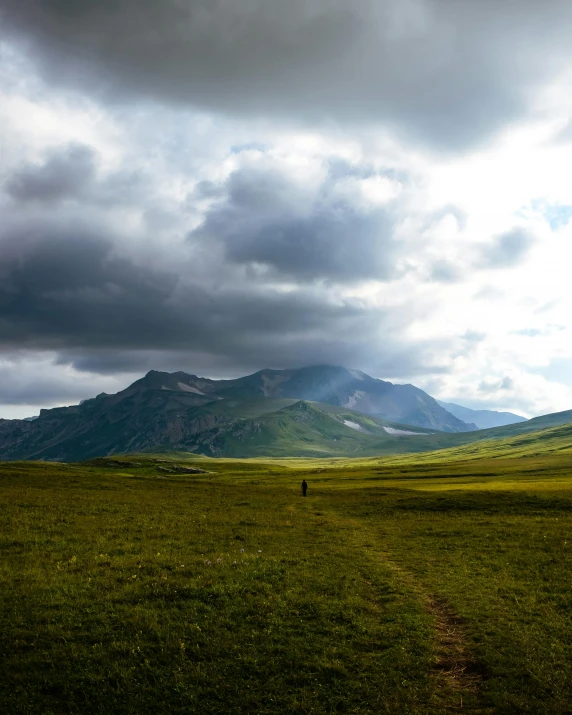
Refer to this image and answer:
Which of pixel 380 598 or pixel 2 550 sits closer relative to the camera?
pixel 380 598

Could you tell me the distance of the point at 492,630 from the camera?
887 inches

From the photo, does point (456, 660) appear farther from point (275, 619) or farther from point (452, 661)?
point (275, 619)

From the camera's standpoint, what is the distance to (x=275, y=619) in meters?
22.4

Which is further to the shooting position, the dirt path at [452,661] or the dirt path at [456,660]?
the dirt path at [456,660]

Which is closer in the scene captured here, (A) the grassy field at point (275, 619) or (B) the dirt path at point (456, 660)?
(A) the grassy field at point (275, 619)

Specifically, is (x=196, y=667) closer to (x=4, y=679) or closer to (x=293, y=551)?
(x=4, y=679)

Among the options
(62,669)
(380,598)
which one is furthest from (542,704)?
(62,669)

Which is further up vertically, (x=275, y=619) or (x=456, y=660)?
(x=275, y=619)

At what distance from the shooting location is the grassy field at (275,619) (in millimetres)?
16484

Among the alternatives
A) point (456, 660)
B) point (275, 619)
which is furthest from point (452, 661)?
point (275, 619)

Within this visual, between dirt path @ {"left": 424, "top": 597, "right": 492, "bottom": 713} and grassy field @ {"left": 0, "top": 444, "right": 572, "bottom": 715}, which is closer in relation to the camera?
grassy field @ {"left": 0, "top": 444, "right": 572, "bottom": 715}

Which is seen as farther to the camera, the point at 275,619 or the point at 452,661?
the point at 275,619

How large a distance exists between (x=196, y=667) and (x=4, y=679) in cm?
675

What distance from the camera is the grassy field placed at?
54.1 feet
